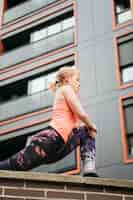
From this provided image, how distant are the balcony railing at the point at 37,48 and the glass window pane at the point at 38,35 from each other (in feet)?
1.90

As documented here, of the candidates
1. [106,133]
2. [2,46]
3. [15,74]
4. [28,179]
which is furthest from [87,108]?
[28,179]

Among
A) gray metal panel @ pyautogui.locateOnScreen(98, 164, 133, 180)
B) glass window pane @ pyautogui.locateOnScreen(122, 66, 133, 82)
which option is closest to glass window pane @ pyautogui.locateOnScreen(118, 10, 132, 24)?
glass window pane @ pyautogui.locateOnScreen(122, 66, 133, 82)

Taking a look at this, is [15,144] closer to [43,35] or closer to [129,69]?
[43,35]

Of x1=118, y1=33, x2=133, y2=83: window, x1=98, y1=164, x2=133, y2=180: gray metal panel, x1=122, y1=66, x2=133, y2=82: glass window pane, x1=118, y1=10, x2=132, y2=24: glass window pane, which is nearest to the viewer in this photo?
x1=98, y1=164, x2=133, y2=180: gray metal panel

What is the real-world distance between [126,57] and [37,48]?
17.3 ft

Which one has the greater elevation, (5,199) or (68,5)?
(68,5)

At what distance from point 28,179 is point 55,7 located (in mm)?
18525

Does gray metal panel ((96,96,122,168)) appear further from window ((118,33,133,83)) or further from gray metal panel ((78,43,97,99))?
window ((118,33,133,83))

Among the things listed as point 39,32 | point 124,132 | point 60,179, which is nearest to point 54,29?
point 39,32

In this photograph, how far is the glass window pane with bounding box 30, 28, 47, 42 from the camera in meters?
23.0

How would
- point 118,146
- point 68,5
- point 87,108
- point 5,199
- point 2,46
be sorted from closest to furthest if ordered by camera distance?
point 5,199 → point 118,146 → point 87,108 → point 68,5 → point 2,46

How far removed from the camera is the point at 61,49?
21141mm

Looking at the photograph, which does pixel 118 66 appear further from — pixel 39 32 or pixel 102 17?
pixel 39 32

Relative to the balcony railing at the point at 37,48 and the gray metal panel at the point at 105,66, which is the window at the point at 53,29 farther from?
the gray metal panel at the point at 105,66
